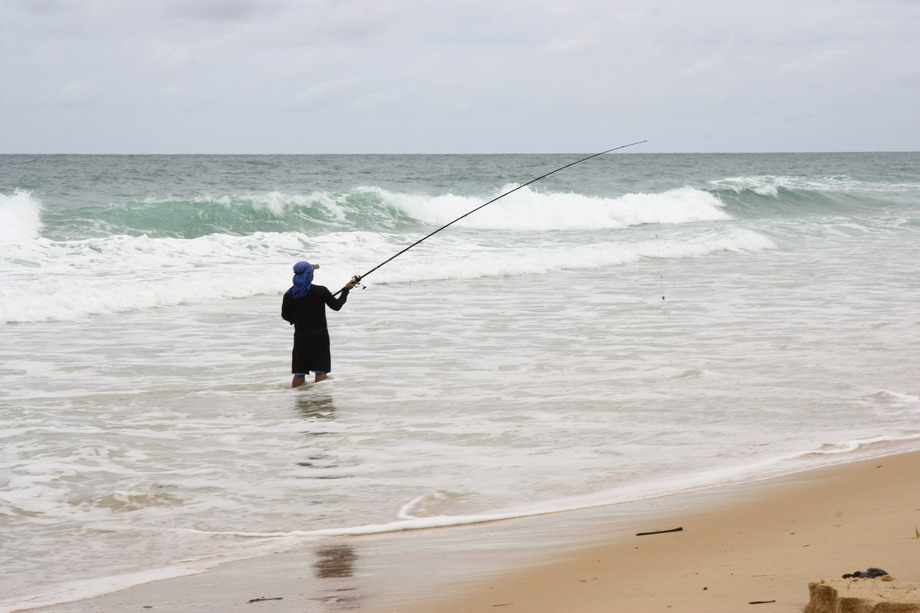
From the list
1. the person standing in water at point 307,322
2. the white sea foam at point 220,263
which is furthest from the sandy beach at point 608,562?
the white sea foam at point 220,263

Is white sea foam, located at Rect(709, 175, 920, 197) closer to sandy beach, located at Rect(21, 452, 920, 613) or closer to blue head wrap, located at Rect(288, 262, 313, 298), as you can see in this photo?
blue head wrap, located at Rect(288, 262, 313, 298)

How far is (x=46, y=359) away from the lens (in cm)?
831

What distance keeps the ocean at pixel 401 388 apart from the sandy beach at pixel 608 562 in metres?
0.29

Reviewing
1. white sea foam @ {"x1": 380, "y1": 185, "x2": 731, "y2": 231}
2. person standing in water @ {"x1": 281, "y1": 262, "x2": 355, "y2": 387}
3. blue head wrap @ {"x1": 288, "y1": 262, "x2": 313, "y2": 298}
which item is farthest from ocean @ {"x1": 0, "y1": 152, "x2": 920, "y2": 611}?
white sea foam @ {"x1": 380, "y1": 185, "x2": 731, "y2": 231}

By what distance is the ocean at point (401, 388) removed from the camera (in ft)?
14.4

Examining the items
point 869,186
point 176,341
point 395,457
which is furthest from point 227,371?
point 869,186

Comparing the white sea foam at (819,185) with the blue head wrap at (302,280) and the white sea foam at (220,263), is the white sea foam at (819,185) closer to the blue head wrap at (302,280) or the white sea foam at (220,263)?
the white sea foam at (220,263)

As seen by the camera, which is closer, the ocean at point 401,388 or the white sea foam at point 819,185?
the ocean at point 401,388

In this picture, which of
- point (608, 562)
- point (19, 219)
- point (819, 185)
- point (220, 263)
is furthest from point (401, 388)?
point (819, 185)

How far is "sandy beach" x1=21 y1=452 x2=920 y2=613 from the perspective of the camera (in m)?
2.77

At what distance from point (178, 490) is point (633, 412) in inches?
116

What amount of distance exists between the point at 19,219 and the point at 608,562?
59.2 ft

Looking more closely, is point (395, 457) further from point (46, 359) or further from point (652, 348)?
point (46, 359)

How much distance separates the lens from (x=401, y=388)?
23.1ft
